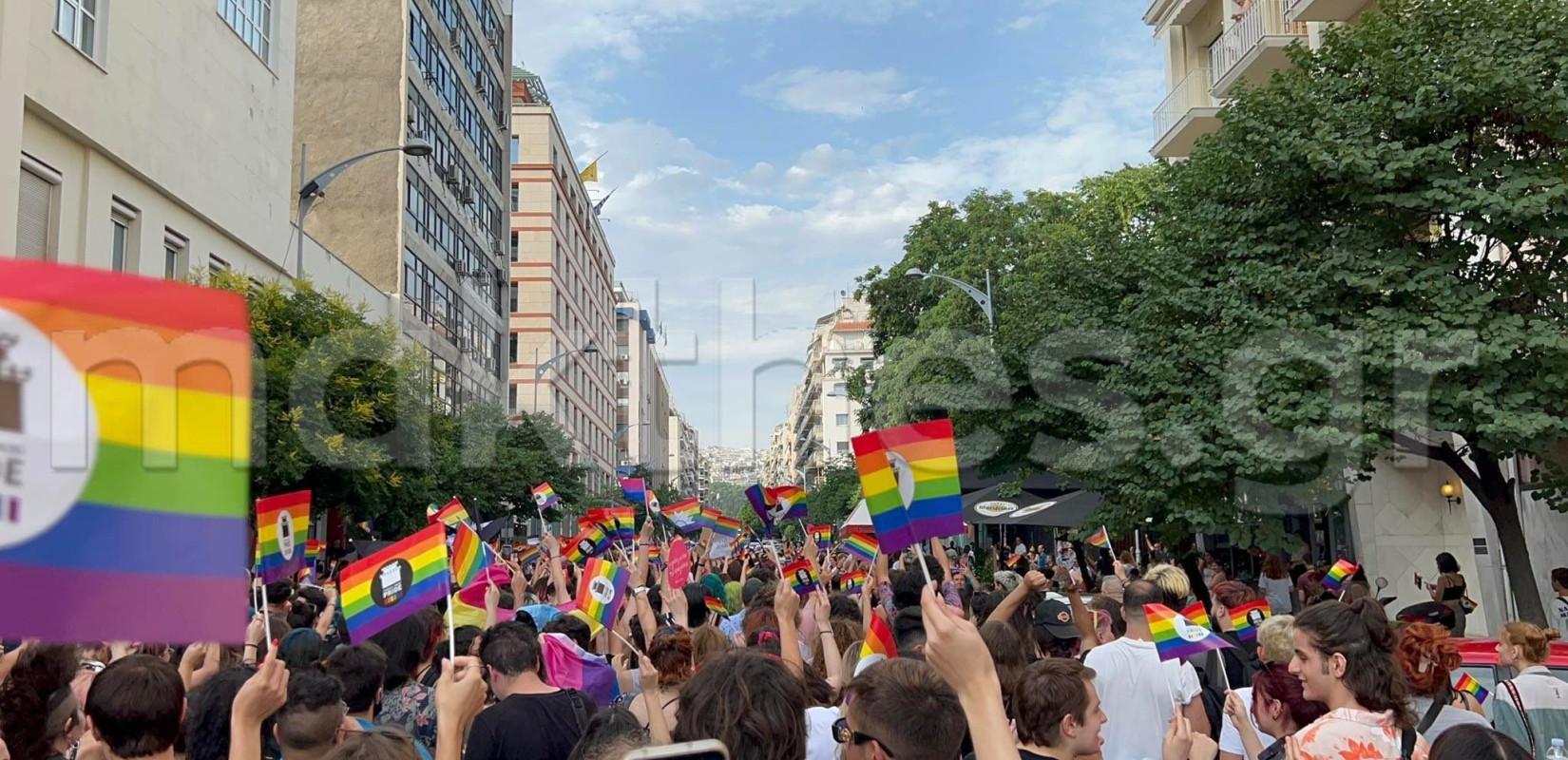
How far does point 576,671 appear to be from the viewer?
588 centimetres

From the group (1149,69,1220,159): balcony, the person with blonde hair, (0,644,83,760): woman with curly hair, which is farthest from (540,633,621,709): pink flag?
(1149,69,1220,159): balcony

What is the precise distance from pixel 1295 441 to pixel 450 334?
35355 mm

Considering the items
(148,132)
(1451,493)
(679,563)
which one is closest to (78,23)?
(148,132)

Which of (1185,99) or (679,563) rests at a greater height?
(1185,99)

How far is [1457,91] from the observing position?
1238 centimetres

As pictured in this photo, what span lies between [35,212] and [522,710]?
15.9 meters

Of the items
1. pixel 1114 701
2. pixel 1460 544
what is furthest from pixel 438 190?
pixel 1114 701

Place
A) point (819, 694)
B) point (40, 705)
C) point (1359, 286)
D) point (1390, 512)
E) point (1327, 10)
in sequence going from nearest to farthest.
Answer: point (40, 705), point (819, 694), point (1359, 286), point (1327, 10), point (1390, 512)

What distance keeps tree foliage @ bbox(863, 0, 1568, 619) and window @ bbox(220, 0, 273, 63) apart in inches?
659

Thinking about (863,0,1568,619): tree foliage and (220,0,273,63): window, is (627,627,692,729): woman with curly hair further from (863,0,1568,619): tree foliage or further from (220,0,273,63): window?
(220,0,273,63): window

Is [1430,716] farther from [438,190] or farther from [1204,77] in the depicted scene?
[438,190]

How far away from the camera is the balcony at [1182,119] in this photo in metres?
25.3

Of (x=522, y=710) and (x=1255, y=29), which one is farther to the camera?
(x=1255, y=29)

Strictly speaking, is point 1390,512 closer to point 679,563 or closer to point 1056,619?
point 679,563
